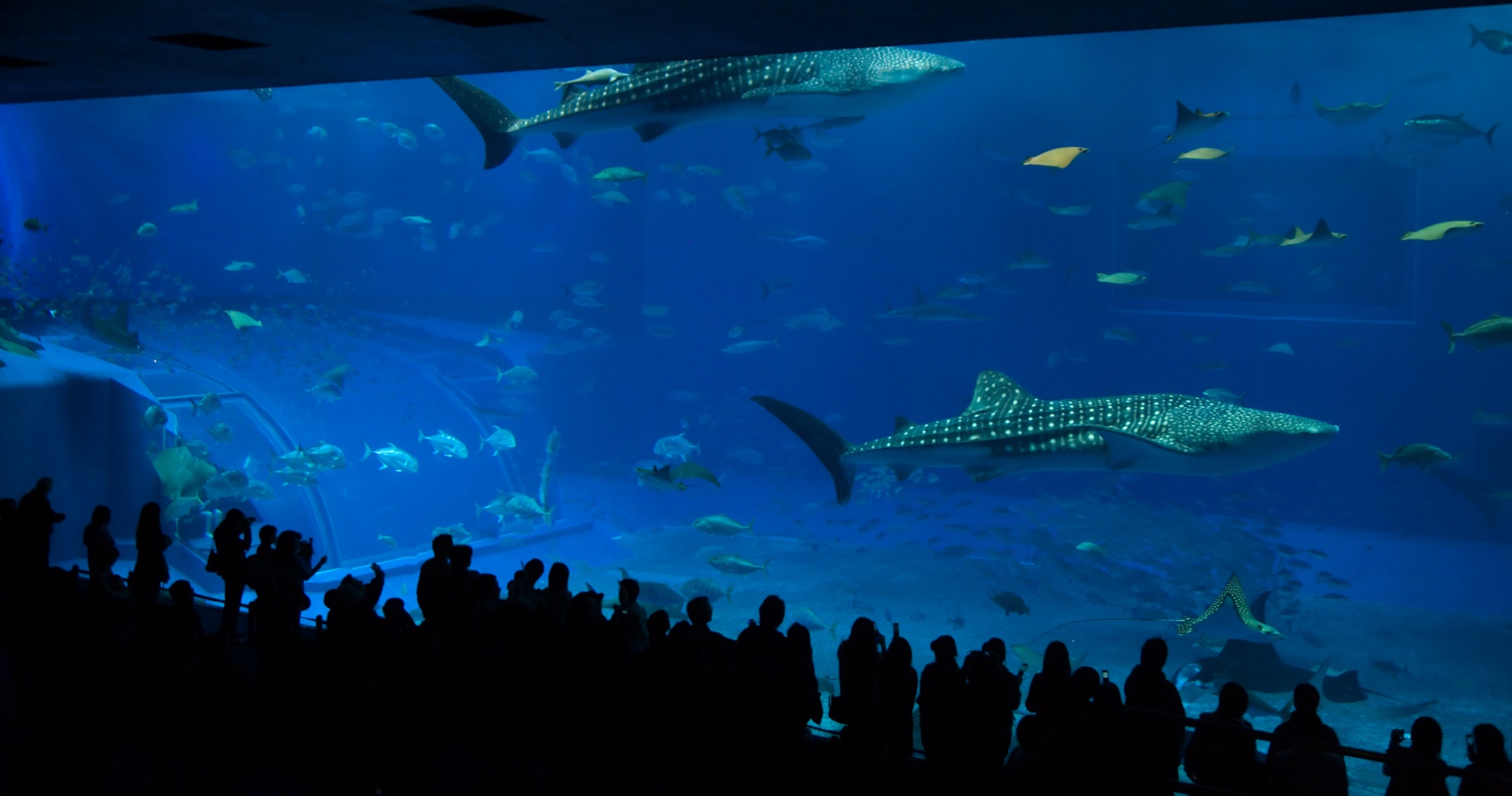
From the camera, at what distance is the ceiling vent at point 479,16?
3996 millimetres

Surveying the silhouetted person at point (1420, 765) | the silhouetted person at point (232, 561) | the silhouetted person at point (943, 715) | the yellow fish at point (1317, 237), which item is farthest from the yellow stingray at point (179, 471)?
the yellow fish at point (1317, 237)

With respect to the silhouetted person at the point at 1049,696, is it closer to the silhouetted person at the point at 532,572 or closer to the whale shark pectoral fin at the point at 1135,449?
the silhouetted person at the point at 532,572

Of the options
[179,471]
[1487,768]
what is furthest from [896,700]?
[179,471]

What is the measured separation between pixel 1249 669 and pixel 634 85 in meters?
7.10

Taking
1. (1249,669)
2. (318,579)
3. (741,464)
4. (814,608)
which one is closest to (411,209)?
(741,464)

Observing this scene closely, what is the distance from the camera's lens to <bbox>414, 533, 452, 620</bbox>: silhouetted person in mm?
4059

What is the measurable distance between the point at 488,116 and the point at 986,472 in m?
4.66

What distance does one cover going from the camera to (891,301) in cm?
2689

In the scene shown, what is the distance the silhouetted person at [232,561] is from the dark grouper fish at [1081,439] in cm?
352

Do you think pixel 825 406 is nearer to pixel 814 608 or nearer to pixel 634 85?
pixel 814 608

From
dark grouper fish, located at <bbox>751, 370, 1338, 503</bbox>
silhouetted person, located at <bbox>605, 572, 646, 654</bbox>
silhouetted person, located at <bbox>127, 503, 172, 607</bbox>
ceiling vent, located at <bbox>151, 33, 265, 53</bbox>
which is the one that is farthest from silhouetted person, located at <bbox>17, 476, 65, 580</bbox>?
dark grouper fish, located at <bbox>751, 370, 1338, 503</bbox>

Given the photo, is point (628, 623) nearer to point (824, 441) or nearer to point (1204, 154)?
point (824, 441)

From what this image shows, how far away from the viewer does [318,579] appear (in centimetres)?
1465

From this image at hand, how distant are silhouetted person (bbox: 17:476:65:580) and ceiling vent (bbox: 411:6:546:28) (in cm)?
380
